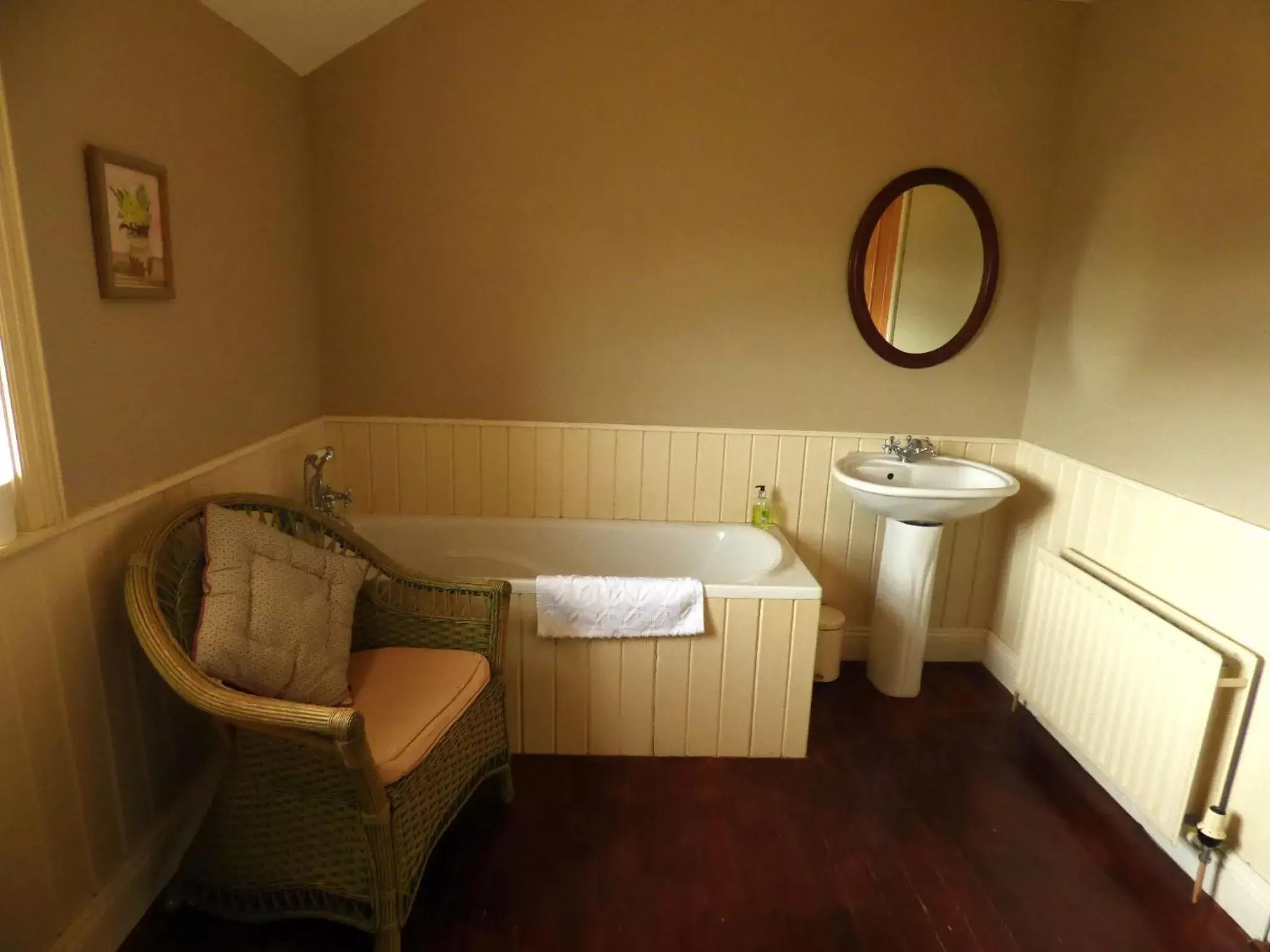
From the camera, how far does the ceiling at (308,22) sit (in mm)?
1994

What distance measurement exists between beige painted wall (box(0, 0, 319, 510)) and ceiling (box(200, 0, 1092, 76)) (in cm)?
5

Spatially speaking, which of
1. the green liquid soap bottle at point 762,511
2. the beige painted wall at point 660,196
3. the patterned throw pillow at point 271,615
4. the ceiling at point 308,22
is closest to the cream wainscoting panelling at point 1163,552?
the beige painted wall at point 660,196

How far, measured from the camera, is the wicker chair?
1.38m

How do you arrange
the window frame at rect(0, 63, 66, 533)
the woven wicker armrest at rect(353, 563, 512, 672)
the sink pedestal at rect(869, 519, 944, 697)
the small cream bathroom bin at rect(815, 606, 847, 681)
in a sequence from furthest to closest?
the small cream bathroom bin at rect(815, 606, 847, 681)
the sink pedestal at rect(869, 519, 944, 697)
the woven wicker armrest at rect(353, 563, 512, 672)
the window frame at rect(0, 63, 66, 533)

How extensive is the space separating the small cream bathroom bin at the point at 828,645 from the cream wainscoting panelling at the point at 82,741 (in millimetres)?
1942

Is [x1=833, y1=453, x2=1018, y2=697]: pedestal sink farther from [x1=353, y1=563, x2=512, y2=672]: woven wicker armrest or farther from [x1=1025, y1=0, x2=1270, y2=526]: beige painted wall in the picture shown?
[x1=353, y1=563, x2=512, y2=672]: woven wicker armrest

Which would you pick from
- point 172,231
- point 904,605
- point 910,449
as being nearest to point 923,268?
point 910,449

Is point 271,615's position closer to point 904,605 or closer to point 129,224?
point 129,224

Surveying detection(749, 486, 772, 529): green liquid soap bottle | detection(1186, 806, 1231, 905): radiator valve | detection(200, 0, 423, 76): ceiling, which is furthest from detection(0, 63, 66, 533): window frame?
detection(1186, 806, 1231, 905): radiator valve

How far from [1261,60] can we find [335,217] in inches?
104

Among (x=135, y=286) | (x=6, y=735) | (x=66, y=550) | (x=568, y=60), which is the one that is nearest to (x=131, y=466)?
(x=66, y=550)

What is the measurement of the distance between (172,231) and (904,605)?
241cm

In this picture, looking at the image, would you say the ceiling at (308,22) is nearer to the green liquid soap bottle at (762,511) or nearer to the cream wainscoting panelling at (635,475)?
the cream wainscoting panelling at (635,475)

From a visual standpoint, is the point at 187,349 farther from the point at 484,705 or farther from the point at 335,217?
the point at 484,705
